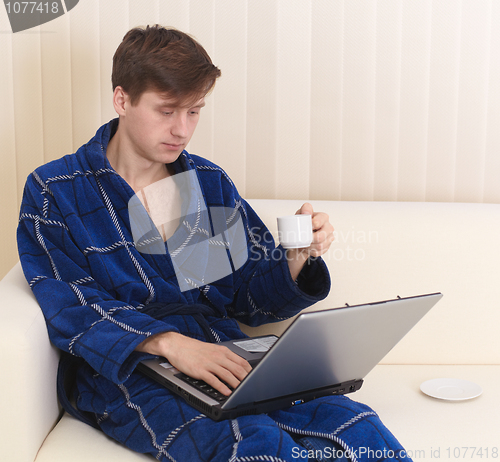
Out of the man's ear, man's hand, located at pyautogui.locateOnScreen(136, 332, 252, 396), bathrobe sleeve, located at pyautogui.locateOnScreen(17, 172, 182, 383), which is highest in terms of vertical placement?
the man's ear

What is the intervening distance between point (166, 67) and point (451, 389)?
1027 mm

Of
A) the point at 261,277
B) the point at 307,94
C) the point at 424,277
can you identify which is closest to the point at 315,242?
the point at 261,277

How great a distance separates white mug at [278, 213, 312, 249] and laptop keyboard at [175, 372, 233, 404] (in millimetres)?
316

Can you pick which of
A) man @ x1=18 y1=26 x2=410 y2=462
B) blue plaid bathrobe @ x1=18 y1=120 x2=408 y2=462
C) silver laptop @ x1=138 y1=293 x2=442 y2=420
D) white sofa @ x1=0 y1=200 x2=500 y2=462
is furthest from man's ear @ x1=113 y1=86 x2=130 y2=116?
silver laptop @ x1=138 y1=293 x2=442 y2=420

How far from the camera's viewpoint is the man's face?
4.09 ft

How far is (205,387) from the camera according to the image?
1027 millimetres

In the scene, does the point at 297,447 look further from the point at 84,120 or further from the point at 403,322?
the point at 84,120

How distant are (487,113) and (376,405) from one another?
1105 mm

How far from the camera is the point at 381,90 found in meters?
1.79

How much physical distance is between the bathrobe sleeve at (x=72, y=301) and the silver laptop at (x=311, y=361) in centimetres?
9

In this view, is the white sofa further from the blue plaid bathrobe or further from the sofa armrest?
the sofa armrest

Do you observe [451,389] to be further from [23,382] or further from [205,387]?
[23,382]

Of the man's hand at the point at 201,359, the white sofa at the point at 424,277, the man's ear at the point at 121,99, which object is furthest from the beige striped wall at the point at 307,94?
the man's hand at the point at 201,359

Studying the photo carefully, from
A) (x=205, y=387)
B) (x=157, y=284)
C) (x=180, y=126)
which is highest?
(x=180, y=126)
